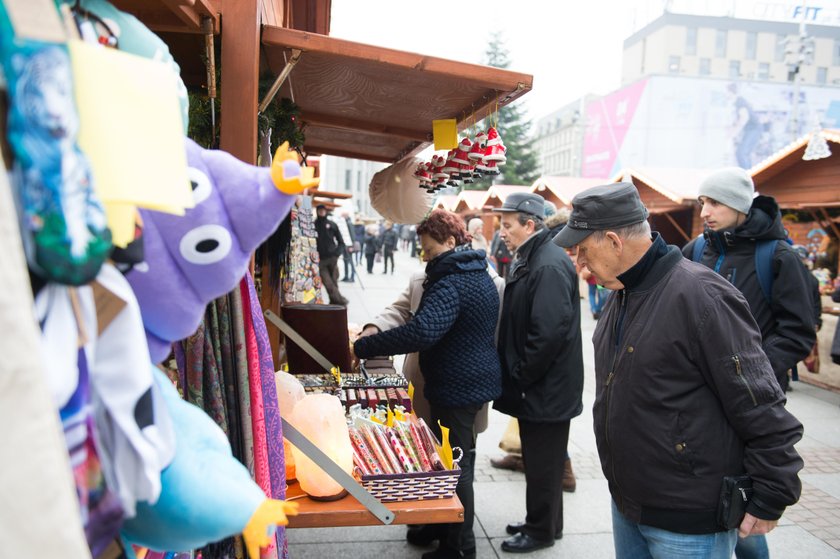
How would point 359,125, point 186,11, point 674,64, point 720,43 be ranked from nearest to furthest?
point 186,11 → point 359,125 → point 674,64 → point 720,43

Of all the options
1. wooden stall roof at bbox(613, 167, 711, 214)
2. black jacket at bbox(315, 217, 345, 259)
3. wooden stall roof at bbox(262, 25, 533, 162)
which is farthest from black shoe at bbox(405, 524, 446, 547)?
wooden stall roof at bbox(613, 167, 711, 214)

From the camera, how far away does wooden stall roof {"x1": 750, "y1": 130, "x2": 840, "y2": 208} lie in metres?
8.57

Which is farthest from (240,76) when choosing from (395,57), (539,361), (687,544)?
(539,361)

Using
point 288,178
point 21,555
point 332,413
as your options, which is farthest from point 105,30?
point 332,413

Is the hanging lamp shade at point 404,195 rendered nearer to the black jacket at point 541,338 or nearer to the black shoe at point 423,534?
the black jacket at point 541,338

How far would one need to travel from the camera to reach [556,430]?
350cm

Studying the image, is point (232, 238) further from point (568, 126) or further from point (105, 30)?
point (568, 126)

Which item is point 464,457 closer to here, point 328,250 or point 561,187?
point 328,250

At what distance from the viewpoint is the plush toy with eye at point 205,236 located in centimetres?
93

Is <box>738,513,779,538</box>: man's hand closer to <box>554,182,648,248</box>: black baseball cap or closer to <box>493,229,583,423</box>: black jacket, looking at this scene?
<box>554,182,648,248</box>: black baseball cap

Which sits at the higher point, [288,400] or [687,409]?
[687,409]

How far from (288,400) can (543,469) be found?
1742 millimetres

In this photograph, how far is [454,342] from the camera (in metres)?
3.18

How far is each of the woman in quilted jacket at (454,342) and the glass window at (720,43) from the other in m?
73.7
